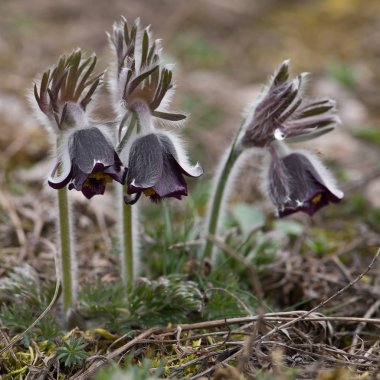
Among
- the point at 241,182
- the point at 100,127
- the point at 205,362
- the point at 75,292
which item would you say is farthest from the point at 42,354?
the point at 241,182

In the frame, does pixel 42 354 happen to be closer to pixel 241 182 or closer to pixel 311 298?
pixel 311 298

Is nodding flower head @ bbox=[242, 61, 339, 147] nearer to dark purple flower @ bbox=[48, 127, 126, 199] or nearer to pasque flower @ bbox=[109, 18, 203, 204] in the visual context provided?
pasque flower @ bbox=[109, 18, 203, 204]

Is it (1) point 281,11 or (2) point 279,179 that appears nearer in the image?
(2) point 279,179

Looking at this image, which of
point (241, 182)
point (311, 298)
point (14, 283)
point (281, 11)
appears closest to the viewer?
point (14, 283)

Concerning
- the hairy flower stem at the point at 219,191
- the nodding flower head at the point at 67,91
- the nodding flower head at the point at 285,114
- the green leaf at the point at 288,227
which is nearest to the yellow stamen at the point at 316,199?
the nodding flower head at the point at 285,114

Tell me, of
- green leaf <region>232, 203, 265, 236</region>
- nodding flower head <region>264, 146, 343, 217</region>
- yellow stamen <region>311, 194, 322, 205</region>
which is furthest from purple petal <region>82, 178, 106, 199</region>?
green leaf <region>232, 203, 265, 236</region>

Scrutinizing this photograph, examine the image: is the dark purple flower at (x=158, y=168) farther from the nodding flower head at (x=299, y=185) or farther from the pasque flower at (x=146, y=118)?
the nodding flower head at (x=299, y=185)
